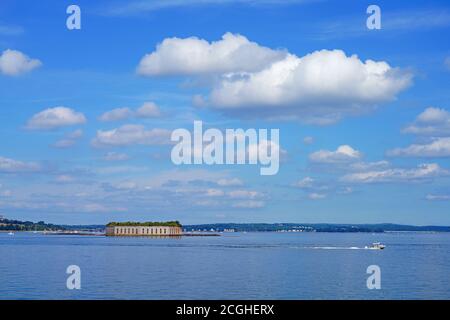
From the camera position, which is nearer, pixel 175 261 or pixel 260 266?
pixel 260 266

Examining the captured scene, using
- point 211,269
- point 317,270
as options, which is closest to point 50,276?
point 211,269

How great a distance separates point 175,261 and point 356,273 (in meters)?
44.6

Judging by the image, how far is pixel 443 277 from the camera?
108 m

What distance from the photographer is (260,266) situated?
126 metres

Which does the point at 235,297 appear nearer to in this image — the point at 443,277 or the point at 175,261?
the point at 443,277

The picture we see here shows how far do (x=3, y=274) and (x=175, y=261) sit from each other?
140 ft
